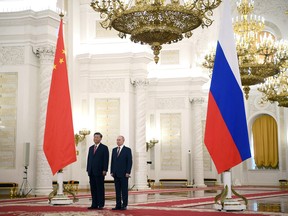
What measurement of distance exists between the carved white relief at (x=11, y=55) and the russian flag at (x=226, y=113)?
7.07 meters

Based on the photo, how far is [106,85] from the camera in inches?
680

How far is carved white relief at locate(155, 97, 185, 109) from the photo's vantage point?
21172 millimetres

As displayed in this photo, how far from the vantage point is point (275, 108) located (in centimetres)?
2305

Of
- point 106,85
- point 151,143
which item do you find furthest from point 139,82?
point 151,143

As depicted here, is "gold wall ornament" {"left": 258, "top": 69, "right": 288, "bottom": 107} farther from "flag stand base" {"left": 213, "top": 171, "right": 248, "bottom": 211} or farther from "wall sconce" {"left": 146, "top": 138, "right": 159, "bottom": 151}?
"flag stand base" {"left": 213, "top": 171, "right": 248, "bottom": 211}

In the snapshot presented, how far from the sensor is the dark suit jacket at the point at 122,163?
7.97 metres

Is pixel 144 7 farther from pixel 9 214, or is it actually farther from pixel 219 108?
pixel 9 214

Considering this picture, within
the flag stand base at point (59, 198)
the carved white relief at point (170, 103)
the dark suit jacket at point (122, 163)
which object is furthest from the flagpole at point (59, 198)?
the carved white relief at point (170, 103)

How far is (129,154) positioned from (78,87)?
976 cm

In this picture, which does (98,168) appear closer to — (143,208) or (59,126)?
(143,208)

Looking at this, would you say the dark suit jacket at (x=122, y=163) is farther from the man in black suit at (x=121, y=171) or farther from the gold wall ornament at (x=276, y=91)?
the gold wall ornament at (x=276, y=91)

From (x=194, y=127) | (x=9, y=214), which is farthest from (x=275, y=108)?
(x=9, y=214)

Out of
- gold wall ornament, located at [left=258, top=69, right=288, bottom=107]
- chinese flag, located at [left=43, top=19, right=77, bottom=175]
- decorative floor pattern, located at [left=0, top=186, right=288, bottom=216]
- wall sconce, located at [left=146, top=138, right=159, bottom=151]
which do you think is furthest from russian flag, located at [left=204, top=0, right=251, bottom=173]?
wall sconce, located at [left=146, top=138, right=159, bottom=151]

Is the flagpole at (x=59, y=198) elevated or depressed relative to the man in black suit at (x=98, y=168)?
depressed
